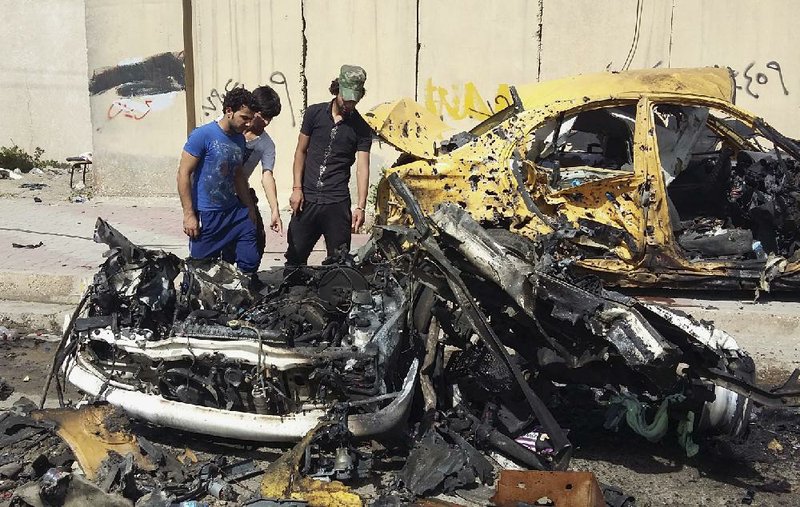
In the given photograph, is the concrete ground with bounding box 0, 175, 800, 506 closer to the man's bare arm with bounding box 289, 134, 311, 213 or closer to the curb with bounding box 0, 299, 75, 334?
the curb with bounding box 0, 299, 75, 334

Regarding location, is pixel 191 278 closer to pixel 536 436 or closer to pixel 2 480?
pixel 2 480

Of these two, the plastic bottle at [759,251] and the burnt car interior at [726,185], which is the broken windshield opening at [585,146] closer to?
the burnt car interior at [726,185]

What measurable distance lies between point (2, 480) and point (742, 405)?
3.52 metres

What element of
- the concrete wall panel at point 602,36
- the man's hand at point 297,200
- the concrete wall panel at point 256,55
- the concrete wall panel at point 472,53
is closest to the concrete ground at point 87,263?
the concrete wall panel at point 256,55

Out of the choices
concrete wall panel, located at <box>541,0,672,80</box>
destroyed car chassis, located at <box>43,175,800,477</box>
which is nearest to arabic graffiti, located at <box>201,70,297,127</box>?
concrete wall panel, located at <box>541,0,672,80</box>

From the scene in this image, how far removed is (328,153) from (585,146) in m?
2.65

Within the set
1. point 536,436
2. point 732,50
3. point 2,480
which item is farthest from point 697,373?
point 732,50

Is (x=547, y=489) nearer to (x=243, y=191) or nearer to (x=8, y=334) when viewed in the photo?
(x=243, y=191)

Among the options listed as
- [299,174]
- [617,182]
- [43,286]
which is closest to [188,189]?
[299,174]

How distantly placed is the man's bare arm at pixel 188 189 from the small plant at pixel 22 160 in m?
10.2

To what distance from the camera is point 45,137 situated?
603 inches

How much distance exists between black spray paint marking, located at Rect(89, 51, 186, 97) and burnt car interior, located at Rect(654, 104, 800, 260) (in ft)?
21.5

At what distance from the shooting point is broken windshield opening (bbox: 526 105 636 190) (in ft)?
21.2

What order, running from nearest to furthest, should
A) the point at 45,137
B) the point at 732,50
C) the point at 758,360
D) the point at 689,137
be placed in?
the point at 758,360 < the point at 689,137 < the point at 732,50 < the point at 45,137
